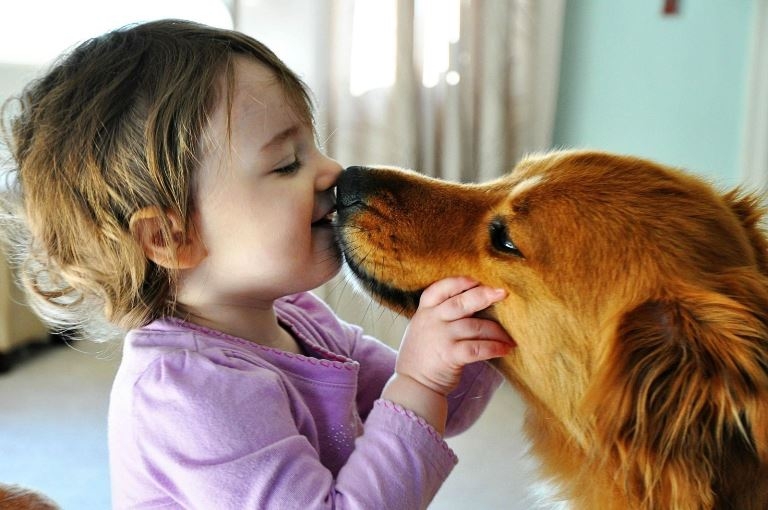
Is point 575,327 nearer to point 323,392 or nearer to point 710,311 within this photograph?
point 710,311

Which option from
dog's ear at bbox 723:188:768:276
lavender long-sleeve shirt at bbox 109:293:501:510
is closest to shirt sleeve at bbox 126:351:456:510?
lavender long-sleeve shirt at bbox 109:293:501:510

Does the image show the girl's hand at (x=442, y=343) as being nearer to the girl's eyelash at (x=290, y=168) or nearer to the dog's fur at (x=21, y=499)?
the girl's eyelash at (x=290, y=168)

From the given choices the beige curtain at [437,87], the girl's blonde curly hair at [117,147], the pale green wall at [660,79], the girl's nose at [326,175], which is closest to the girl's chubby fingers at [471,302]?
the girl's nose at [326,175]

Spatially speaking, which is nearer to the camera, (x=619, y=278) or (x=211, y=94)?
(x=619, y=278)

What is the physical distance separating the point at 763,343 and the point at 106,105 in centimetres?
86

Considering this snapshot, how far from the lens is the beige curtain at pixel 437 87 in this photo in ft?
7.89

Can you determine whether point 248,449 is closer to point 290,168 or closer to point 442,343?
point 442,343

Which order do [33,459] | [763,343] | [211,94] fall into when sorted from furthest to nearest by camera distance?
[33,459] < [211,94] < [763,343]

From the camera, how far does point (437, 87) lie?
98.7 inches

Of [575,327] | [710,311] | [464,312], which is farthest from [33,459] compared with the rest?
[710,311]

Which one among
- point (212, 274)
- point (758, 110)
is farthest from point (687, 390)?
point (758, 110)

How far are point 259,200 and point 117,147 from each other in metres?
0.20

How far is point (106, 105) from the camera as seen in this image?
1.03 m

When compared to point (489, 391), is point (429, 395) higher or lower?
higher
